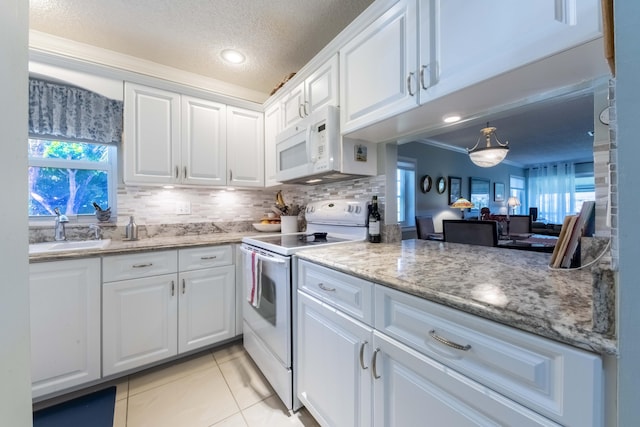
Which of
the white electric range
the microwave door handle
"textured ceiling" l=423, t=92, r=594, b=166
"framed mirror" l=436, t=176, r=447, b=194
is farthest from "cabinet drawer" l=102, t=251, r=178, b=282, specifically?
"framed mirror" l=436, t=176, r=447, b=194

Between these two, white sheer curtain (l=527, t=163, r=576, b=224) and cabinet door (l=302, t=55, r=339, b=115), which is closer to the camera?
cabinet door (l=302, t=55, r=339, b=115)

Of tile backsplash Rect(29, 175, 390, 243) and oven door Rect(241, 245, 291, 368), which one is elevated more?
tile backsplash Rect(29, 175, 390, 243)

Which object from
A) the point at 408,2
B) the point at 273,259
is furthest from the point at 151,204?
the point at 408,2

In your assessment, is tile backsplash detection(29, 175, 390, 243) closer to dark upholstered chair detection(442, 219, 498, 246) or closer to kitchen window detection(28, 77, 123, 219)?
kitchen window detection(28, 77, 123, 219)

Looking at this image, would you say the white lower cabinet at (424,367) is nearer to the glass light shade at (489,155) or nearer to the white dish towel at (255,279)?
the white dish towel at (255,279)

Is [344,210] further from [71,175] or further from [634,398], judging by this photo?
[71,175]

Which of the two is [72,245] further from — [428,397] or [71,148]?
[428,397]

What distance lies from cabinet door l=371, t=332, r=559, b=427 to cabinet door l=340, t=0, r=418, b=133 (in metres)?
1.04

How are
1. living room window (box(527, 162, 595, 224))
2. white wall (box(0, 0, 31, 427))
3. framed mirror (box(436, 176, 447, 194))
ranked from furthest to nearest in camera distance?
living room window (box(527, 162, 595, 224)) → framed mirror (box(436, 176, 447, 194)) → white wall (box(0, 0, 31, 427))

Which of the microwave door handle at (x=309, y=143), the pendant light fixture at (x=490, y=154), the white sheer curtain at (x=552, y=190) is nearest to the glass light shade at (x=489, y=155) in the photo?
the pendant light fixture at (x=490, y=154)

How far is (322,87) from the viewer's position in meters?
1.76

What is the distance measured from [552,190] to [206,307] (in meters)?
6.58

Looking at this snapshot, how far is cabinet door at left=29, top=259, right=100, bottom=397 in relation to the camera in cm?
143

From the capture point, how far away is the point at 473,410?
674 mm
